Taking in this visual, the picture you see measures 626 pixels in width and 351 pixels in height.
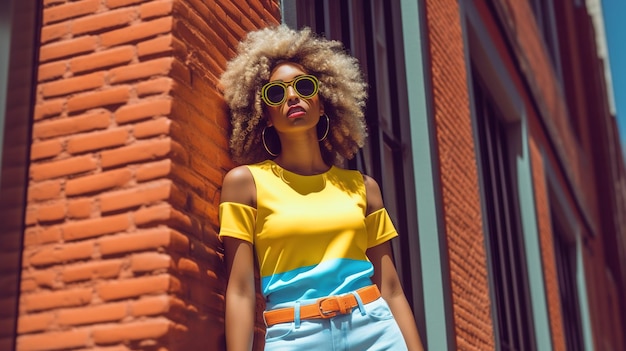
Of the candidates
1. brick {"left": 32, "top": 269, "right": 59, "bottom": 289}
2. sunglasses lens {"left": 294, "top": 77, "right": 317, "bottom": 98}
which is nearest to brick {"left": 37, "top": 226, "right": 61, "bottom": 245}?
brick {"left": 32, "top": 269, "right": 59, "bottom": 289}

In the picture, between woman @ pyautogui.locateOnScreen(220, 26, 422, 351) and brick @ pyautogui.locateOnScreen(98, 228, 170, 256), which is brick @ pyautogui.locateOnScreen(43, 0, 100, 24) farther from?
brick @ pyautogui.locateOnScreen(98, 228, 170, 256)

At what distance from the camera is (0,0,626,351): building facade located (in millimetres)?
2812

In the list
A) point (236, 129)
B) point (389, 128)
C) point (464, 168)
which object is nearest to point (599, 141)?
point (464, 168)

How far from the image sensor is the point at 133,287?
275 centimetres

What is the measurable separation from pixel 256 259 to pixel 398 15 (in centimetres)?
375

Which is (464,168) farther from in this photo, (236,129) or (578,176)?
(578,176)

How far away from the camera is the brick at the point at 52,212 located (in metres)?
2.92

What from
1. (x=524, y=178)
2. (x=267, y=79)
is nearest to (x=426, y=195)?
(x=267, y=79)

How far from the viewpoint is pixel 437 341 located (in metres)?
5.53

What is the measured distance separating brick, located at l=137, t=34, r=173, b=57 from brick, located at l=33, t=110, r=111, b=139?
0.83 feet

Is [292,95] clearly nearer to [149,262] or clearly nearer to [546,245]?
[149,262]

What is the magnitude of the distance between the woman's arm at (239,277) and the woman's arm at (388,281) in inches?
19.5

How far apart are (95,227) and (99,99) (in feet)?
1.55

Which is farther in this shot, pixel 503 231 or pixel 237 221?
pixel 503 231
